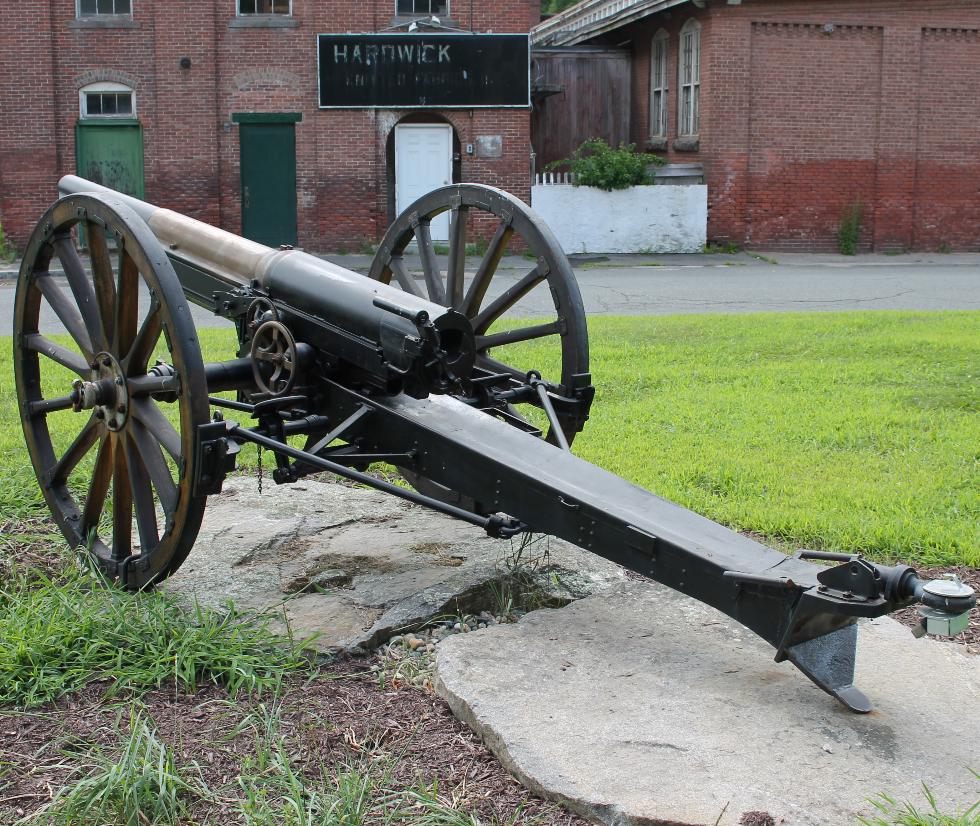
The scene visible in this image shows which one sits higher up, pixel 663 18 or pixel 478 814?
pixel 663 18

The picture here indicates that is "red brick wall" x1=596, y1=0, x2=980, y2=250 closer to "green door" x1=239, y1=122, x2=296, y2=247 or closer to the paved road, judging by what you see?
the paved road

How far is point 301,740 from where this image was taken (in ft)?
11.1

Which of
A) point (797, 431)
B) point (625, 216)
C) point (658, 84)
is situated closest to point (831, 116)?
point (658, 84)

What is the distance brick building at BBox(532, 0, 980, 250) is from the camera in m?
21.8

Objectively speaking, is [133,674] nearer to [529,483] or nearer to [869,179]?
[529,483]

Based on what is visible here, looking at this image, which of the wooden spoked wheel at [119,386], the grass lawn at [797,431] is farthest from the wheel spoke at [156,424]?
the grass lawn at [797,431]

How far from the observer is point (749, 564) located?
336 cm

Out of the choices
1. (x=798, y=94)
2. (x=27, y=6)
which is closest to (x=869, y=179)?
(x=798, y=94)

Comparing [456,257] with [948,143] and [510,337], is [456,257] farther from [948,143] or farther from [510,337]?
[948,143]

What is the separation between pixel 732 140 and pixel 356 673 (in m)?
19.5

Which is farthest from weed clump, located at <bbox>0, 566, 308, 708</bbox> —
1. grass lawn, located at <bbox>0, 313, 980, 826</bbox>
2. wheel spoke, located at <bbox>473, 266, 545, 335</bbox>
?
wheel spoke, located at <bbox>473, 266, 545, 335</bbox>

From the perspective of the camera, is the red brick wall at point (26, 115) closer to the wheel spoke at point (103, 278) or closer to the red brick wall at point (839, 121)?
the red brick wall at point (839, 121)

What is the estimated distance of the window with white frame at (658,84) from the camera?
79.1ft

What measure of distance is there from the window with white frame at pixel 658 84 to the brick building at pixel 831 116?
62 cm
